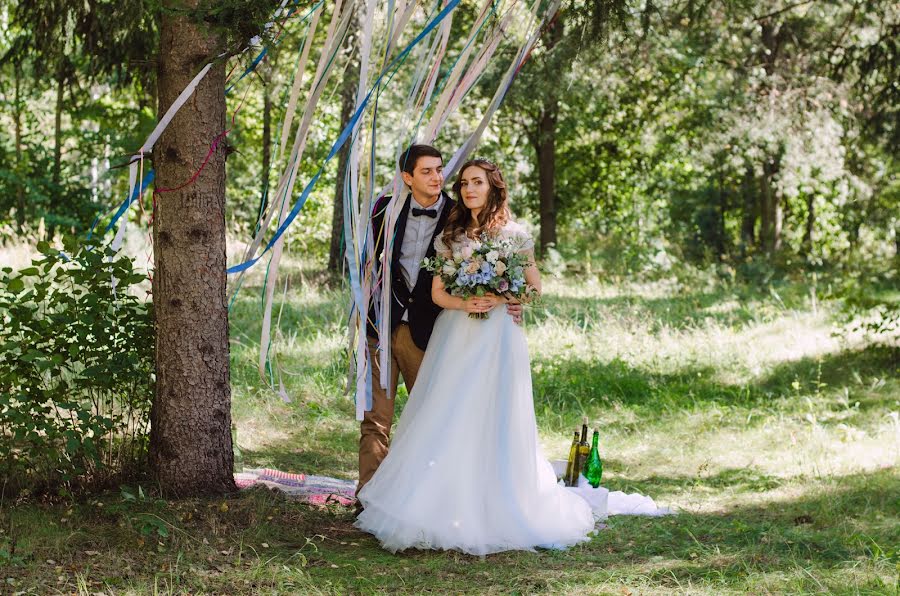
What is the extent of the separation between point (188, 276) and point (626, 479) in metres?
3.01

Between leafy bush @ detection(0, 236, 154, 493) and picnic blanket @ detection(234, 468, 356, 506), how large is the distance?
679 millimetres

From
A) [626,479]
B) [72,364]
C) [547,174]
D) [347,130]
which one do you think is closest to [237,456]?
[72,364]

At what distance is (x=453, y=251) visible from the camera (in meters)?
4.53

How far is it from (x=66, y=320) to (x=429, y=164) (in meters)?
1.84

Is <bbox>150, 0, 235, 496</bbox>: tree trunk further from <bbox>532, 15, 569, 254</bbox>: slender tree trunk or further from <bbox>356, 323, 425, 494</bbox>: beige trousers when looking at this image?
<bbox>532, 15, 569, 254</bbox>: slender tree trunk

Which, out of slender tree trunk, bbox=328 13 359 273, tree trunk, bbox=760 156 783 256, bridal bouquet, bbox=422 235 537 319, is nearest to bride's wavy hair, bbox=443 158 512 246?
bridal bouquet, bbox=422 235 537 319

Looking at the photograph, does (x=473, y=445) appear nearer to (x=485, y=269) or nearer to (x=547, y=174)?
(x=485, y=269)

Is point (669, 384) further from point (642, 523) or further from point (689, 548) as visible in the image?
point (689, 548)

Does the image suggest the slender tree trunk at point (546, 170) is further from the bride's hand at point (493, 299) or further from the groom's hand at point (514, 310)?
the bride's hand at point (493, 299)

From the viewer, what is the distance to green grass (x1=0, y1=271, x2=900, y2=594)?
3.71m

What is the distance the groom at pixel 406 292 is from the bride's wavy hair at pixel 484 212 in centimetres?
14

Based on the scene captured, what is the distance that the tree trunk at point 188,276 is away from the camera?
13.9 ft

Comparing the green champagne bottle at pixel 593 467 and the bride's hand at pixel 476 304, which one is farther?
the green champagne bottle at pixel 593 467

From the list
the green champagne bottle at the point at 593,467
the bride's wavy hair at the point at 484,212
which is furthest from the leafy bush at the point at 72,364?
the green champagne bottle at the point at 593,467
